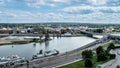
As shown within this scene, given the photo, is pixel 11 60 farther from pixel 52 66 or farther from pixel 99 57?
pixel 99 57

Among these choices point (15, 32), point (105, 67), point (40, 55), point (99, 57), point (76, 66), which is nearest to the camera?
point (105, 67)

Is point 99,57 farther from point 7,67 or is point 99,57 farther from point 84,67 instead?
point 7,67

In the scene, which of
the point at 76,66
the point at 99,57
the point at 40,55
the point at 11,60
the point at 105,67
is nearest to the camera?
the point at 105,67

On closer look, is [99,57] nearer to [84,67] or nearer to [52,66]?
[84,67]

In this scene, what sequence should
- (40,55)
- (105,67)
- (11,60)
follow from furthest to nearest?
(40,55)
(11,60)
(105,67)

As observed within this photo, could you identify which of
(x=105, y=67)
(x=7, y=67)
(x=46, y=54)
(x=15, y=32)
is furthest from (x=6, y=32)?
(x=105, y=67)

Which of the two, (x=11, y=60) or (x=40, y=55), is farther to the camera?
(x=40, y=55)

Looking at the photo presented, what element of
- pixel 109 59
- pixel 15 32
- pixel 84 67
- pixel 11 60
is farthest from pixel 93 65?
pixel 15 32

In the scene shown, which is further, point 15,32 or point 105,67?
point 15,32

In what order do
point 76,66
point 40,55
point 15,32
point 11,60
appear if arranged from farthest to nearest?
point 15,32
point 40,55
point 11,60
point 76,66
